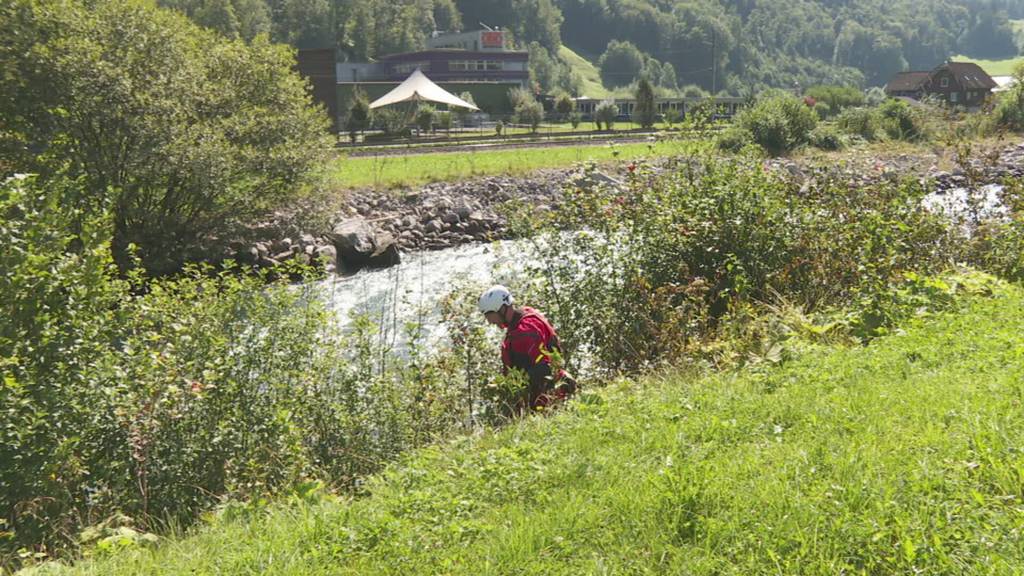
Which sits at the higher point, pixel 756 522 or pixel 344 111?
pixel 344 111

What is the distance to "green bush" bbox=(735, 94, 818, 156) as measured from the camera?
128 ft

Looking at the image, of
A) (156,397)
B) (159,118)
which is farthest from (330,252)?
(156,397)

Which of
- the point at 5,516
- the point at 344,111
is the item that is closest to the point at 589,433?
the point at 5,516

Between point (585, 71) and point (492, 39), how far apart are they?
2898 inches

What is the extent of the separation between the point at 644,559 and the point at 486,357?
453 centimetres

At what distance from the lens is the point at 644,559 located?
153 inches

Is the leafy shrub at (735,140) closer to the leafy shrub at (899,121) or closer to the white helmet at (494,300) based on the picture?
the white helmet at (494,300)

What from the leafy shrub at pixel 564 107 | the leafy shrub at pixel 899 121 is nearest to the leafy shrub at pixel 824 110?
the leafy shrub at pixel 899 121

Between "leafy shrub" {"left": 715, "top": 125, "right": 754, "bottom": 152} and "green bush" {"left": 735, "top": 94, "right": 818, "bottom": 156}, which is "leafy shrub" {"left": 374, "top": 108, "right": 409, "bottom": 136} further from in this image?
"leafy shrub" {"left": 715, "top": 125, "right": 754, "bottom": 152}

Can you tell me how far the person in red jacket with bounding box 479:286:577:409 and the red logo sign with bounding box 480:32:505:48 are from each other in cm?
10972

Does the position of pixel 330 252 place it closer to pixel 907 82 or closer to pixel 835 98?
pixel 835 98

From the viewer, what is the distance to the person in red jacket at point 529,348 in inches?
289

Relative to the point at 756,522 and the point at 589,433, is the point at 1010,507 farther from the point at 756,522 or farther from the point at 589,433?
the point at 589,433

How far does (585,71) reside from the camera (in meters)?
182
